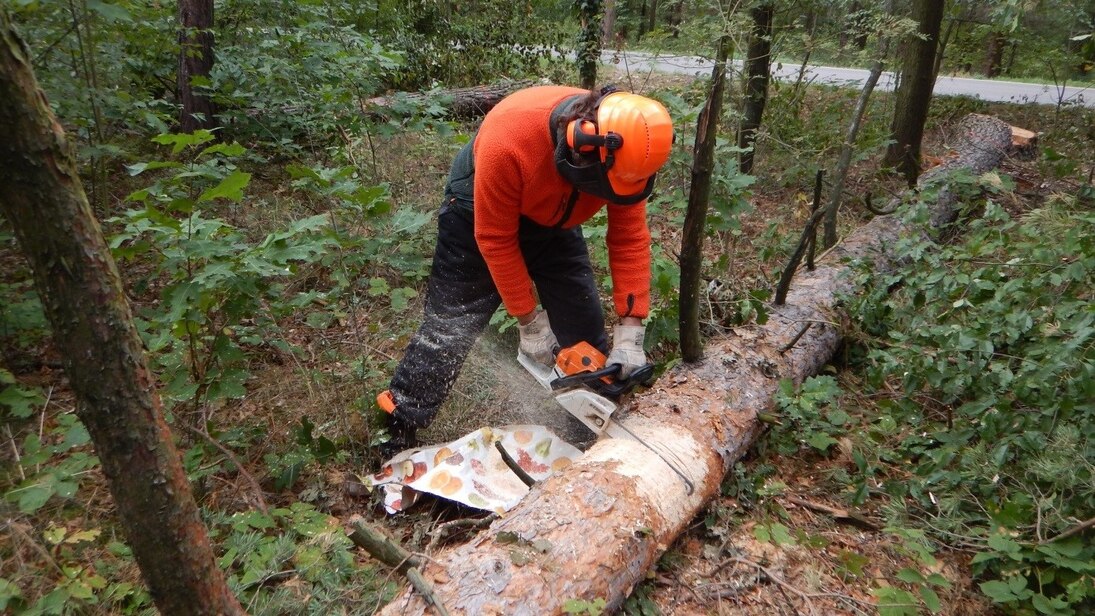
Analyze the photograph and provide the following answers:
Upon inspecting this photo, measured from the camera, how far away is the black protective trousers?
9.74 feet

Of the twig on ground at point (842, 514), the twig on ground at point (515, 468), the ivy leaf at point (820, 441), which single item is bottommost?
the twig on ground at point (842, 514)

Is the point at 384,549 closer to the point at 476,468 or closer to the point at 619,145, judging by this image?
the point at 476,468

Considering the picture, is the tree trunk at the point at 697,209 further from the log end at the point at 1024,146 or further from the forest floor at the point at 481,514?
the log end at the point at 1024,146

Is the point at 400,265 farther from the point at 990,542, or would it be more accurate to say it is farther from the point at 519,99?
the point at 990,542

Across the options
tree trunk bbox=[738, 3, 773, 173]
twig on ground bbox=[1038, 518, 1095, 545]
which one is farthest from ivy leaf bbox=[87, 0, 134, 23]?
tree trunk bbox=[738, 3, 773, 173]

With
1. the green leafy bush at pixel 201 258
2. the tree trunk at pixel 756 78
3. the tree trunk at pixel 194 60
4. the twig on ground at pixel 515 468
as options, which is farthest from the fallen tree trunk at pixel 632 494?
the tree trunk at pixel 194 60

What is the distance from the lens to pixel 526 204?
8.54 feet

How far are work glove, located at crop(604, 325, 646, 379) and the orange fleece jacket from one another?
8cm

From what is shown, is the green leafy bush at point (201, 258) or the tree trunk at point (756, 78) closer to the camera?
the green leafy bush at point (201, 258)

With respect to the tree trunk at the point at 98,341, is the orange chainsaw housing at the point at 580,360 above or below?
below

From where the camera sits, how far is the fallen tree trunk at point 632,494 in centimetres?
191

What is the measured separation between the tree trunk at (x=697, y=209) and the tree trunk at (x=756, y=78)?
3270mm

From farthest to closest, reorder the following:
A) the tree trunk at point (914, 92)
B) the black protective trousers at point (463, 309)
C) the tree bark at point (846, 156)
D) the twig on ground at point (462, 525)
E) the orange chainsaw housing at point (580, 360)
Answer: the tree trunk at point (914, 92) < the tree bark at point (846, 156) < the black protective trousers at point (463, 309) < the orange chainsaw housing at point (580, 360) < the twig on ground at point (462, 525)

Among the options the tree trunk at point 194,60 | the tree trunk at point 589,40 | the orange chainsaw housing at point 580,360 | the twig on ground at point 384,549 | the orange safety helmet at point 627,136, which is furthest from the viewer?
the tree trunk at point 589,40
